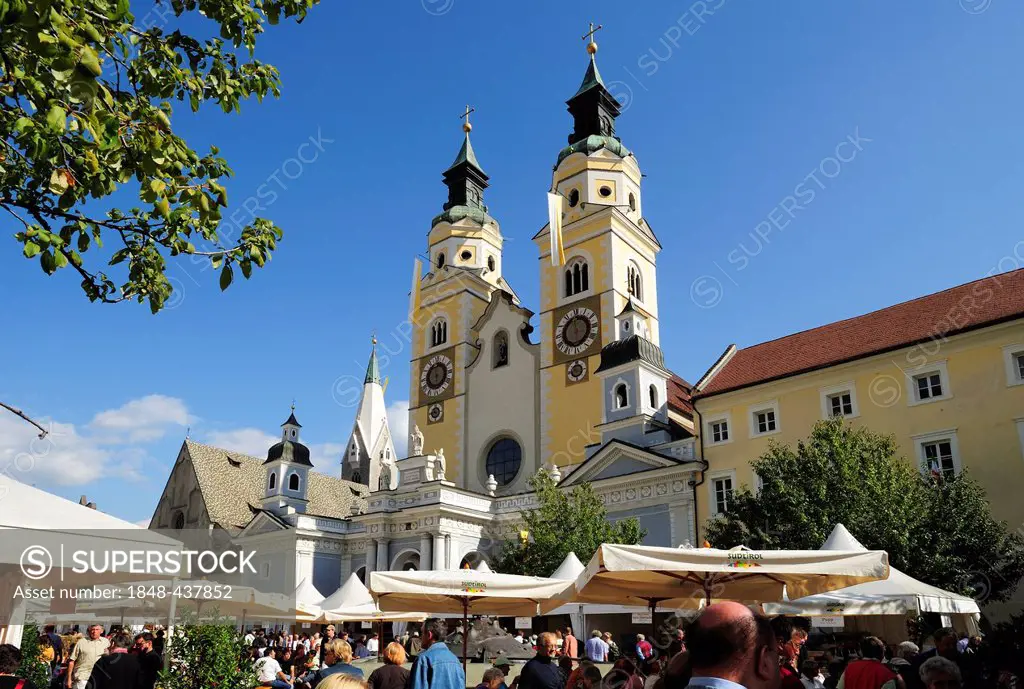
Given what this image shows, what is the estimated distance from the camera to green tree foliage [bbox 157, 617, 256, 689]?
10.3m

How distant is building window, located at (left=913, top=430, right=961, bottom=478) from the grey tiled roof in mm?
35628

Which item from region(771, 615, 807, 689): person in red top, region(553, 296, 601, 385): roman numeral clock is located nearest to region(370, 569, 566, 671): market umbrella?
region(771, 615, 807, 689): person in red top

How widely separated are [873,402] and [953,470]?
11.4ft

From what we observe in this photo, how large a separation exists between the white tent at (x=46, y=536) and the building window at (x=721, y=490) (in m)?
23.5

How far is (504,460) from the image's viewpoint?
4197 centimetres

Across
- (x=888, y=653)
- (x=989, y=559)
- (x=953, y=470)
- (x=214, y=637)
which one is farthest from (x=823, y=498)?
(x=214, y=637)

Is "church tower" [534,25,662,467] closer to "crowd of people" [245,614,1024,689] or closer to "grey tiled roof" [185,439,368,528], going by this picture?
"grey tiled roof" [185,439,368,528]

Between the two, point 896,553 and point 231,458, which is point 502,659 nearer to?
point 896,553

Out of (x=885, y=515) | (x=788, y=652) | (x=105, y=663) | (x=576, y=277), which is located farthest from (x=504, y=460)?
(x=788, y=652)

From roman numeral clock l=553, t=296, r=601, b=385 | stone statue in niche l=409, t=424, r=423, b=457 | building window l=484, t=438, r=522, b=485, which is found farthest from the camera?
building window l=484, t=438, r=522, b=485

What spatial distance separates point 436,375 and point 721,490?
70.0 ft

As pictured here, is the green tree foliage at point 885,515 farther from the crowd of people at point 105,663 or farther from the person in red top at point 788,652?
the crowd of people at point 105,663

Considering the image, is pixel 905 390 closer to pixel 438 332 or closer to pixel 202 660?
pixel 202 660

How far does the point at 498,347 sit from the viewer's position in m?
44.8
